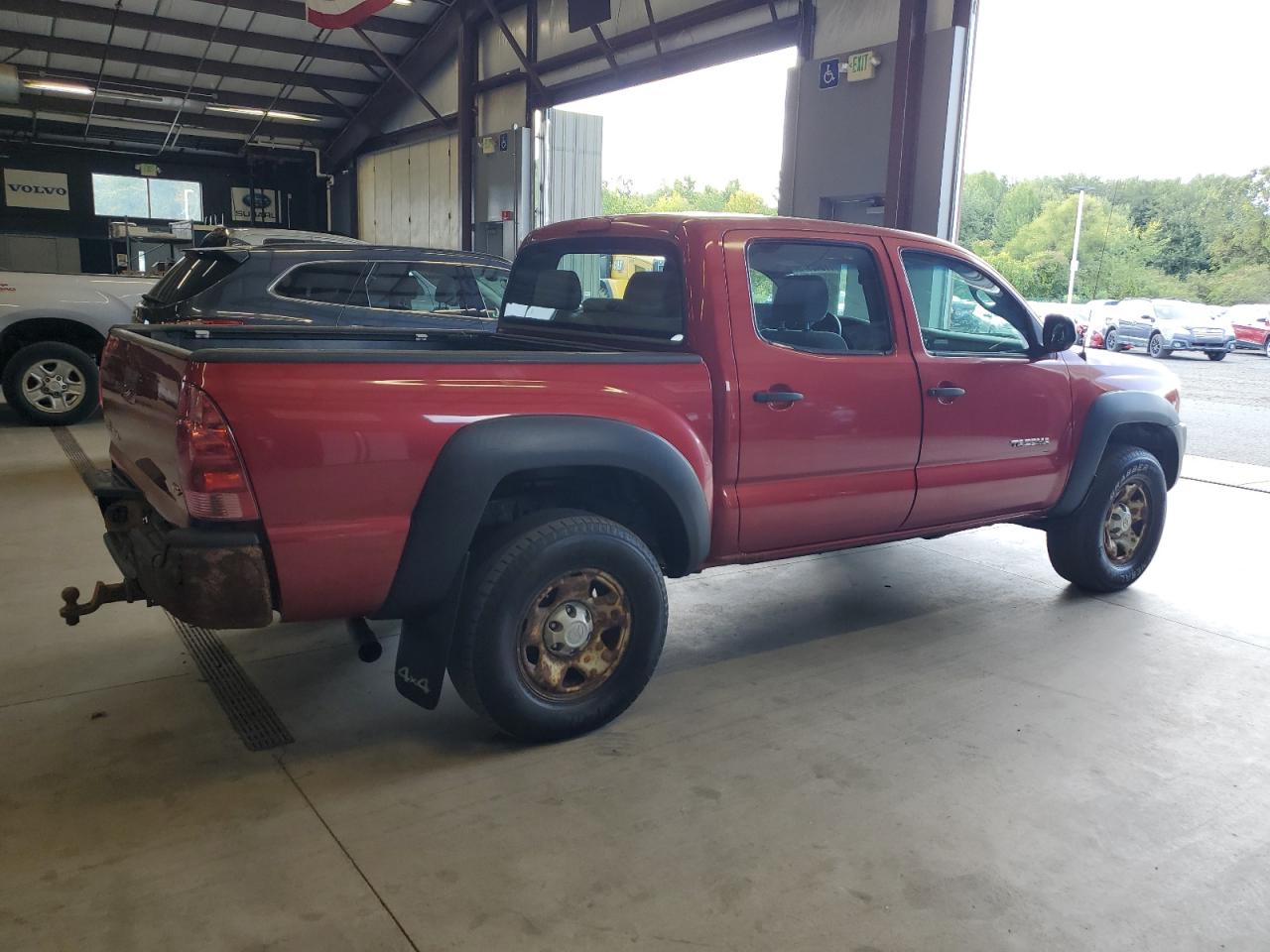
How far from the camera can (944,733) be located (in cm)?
319

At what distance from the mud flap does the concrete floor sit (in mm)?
227

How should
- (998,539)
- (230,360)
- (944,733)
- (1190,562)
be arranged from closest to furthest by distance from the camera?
(230,360), (944,733), (1190,562), (998,539)

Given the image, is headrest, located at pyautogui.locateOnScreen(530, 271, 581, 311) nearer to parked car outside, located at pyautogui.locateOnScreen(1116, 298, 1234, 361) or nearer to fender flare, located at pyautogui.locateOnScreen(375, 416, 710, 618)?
fender flare, located at pyautogui.locateOnScreen(375, 416, 710, 618)

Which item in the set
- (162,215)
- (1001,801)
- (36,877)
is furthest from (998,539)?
(162,215)

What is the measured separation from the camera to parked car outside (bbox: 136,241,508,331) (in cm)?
697

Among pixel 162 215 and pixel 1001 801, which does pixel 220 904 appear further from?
pixel 162 215

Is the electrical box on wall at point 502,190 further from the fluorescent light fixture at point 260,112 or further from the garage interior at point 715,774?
the garage interior at point 715,774

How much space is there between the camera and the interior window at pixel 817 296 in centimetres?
350

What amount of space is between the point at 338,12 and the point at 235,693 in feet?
31.6

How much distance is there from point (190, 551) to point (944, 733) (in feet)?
7.74

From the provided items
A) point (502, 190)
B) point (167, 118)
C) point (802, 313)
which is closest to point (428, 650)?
point (802, 313)

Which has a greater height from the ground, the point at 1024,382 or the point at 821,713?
the point at 1024,382

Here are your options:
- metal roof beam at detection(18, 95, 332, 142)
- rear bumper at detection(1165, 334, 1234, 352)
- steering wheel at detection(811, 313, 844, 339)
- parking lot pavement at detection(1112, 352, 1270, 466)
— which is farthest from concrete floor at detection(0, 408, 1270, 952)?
metal roof beam at detection(18, 95, 332, 142)

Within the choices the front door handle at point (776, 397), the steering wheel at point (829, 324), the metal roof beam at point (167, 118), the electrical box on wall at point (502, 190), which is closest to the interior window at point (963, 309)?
the steering wheel at point (829, 324)
